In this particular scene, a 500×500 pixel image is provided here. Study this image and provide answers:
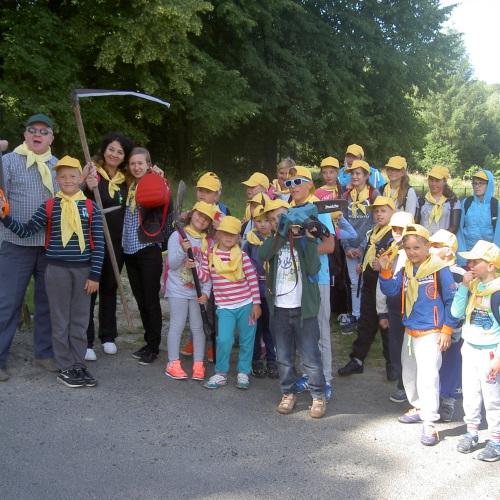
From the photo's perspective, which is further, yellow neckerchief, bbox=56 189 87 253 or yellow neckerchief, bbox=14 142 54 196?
yellow neckerchief, bbox=14 142 54 196

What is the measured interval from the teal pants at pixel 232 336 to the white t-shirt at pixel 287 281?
1.96 ft

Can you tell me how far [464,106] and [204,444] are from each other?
190 ft

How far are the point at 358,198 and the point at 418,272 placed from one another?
7.29 ft

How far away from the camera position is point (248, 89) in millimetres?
19234

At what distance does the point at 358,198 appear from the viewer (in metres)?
6.26

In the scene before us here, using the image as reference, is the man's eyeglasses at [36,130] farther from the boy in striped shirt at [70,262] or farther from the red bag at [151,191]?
the red bag at [151,191]

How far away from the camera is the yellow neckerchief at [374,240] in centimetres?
499

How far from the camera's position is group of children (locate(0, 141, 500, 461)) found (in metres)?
3.95

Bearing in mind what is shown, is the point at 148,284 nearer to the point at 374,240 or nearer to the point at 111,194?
the point at 111,194

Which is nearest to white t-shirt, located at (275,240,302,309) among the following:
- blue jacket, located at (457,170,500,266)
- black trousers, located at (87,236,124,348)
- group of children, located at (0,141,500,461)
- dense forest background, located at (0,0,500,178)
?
group of children, located at (0,141,500,461)

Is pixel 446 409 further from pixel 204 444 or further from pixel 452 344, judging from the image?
pixel 204 444

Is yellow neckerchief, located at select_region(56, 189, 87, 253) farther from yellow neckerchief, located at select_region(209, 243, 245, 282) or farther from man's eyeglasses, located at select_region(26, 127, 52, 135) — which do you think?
yellow neckerchief, located at select_region(209, 243, 245, 282)

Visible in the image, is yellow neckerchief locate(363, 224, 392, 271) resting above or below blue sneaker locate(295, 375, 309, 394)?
above

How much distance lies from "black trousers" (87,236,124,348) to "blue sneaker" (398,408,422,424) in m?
2.87
